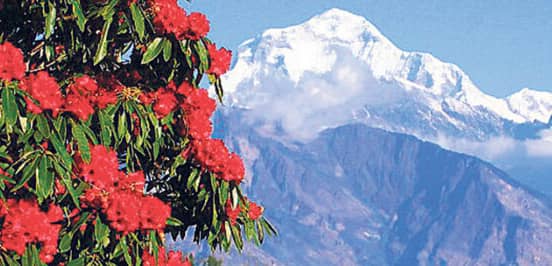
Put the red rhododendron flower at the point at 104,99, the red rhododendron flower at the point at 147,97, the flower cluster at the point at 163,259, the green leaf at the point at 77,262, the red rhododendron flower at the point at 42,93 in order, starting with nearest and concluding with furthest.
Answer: the red rhododendron flower at the point at 42,93, the green leaf at the point at 77,262, the red rhododendron flower at the point at 104,99, the flower cluster at the point at 163,259, the red rhododendron flower at the point at 147,97

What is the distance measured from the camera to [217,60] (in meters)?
10.7

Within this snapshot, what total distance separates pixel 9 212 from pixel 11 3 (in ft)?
9.38

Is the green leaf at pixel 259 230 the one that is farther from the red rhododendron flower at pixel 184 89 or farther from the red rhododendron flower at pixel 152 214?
the red rhododendron flower at pixel 152 214

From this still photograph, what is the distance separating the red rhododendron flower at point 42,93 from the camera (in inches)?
335

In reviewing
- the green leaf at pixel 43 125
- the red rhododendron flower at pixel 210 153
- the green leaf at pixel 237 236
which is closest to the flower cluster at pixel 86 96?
the green leaf at pixel 43 125

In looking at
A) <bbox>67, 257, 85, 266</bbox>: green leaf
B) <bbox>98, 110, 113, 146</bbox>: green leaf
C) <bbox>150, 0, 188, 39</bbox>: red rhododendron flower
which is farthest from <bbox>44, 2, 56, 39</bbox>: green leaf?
<bbox>67, 257, 85, 266</bbox>: green leaf

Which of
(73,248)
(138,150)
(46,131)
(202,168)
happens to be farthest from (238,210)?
(46,131)

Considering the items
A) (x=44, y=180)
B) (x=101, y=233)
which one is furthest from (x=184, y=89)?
(x=44, y=180)

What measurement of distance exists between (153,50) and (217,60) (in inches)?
38.7

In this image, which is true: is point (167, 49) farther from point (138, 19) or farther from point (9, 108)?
point (9, 108)

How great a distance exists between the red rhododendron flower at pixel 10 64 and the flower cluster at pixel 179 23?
1.89 m

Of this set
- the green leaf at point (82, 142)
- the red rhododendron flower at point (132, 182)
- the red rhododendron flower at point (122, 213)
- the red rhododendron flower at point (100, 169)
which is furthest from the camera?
the red rhododendron flower at point (132, 182)

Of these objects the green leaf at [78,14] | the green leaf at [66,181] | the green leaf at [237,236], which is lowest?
the green leaf at [66,181]

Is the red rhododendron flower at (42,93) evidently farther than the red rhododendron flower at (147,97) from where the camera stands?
No
